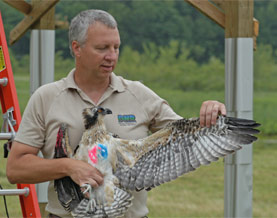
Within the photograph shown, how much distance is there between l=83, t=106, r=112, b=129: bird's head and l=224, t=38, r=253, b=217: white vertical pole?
5.49 feet

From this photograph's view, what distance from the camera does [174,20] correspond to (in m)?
17.0

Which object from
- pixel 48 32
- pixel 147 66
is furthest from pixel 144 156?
pixel 147 66

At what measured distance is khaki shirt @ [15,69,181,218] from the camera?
2092mm

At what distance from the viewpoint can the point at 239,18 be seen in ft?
11.6

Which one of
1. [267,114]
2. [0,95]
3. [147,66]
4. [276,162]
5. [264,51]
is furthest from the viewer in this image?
[264,51]

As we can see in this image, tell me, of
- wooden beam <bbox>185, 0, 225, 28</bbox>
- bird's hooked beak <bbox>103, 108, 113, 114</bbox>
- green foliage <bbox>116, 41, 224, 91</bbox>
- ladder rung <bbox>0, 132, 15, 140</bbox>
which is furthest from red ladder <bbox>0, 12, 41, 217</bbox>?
green foliage <bbox>116, 41, 224, 91</bbox>

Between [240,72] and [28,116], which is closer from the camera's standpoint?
[28,116]

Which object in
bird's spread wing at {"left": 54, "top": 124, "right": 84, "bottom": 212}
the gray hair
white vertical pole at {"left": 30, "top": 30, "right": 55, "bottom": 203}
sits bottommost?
bird's spread wing at {"left": 54, "top": 124, "right": 84, "bottom": 212}

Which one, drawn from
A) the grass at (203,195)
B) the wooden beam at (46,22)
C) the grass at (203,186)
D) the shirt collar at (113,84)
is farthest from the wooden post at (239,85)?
the grass at (203,195)

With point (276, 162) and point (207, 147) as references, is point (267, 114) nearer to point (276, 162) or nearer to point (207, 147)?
point (276, 162)

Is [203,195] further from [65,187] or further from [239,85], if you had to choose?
[65,187]

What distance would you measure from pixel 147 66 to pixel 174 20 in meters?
2.60

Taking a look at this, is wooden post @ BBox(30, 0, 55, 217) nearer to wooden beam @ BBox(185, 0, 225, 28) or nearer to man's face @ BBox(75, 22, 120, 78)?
wooden beam @ BBox(185, 0, 225, 28)

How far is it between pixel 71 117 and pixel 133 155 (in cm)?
27
